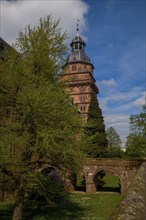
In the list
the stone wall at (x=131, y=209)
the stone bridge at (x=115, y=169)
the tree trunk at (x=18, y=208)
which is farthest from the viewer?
the stone bridge at (x=115, y=169)

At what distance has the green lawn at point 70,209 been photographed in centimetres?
1702

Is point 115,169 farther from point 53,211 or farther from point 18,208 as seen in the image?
point 18,208

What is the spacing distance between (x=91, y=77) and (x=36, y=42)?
147 feet

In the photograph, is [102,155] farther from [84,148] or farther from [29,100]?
[29,100]

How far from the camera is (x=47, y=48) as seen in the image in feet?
41.9

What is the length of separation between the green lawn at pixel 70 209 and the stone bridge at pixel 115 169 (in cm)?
249

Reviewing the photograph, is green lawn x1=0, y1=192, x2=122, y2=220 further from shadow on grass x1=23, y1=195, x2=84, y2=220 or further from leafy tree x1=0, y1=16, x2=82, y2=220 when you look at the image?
leafy tree x1=0, y1=16, x2=82, y2=220

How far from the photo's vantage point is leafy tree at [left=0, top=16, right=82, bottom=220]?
10.7m

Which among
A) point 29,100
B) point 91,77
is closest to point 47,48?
point 29,100

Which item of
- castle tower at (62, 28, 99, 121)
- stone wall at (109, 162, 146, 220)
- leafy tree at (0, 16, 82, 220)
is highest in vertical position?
castle tower at (62, 28, 99, 121)

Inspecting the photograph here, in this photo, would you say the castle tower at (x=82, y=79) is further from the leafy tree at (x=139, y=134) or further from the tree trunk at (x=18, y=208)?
the tree trunk at (x=18, y=208)

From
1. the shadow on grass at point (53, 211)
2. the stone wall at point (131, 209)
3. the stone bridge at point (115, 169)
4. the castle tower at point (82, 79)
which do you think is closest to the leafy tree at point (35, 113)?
the shadow on grass at point (53, 211)

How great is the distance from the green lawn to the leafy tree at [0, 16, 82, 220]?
5377mm

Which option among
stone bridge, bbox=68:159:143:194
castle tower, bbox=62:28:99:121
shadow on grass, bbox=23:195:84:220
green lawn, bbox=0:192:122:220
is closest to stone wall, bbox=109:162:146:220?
green lawn, bbox=0:192:122:220
